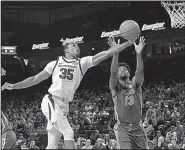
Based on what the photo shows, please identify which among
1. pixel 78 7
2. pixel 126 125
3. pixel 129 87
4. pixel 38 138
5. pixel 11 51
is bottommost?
pixel 38 138

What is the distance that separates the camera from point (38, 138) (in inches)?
476

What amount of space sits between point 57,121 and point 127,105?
1006 millimetres

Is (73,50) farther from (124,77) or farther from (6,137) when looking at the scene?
(6,137)

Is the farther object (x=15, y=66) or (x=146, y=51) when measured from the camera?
(x=15, y=66)

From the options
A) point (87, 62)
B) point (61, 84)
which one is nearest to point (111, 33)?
point (87, 62)

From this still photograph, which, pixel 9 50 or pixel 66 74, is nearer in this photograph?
pixel 66 74

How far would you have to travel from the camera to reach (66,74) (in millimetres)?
6590

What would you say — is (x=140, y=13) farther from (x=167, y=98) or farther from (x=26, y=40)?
(x=26, y=40)

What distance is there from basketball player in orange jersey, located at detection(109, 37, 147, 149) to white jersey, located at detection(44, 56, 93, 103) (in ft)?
2.10

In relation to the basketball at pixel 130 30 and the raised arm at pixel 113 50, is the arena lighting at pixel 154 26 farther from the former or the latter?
the raised arm at pixel 113 50

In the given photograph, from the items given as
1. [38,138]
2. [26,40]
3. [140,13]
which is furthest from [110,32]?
[38,138]

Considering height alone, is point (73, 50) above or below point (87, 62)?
above

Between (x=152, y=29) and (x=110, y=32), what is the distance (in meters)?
2.05

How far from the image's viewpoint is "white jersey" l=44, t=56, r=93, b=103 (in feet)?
21.6
